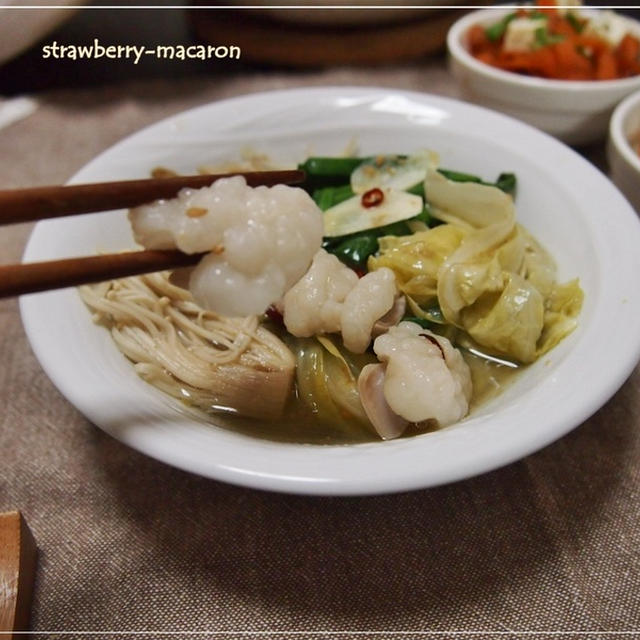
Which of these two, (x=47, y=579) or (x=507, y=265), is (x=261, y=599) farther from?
(x=507, y=265)

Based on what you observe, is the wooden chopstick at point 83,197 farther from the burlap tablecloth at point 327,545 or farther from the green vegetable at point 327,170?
the green vegetable at point 327,170

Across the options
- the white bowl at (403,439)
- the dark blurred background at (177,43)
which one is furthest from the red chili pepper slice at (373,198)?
the dark blurred background at (177,43)

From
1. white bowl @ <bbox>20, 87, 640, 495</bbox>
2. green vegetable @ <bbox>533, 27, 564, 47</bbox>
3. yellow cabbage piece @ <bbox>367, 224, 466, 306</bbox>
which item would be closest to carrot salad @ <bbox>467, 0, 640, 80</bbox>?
green vegetable @ <bbox>533, 27, 564, 47</bbox>

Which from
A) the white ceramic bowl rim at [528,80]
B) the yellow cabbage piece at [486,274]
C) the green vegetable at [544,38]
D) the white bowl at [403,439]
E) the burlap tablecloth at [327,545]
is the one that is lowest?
the burlap tablecloth at [327,545]

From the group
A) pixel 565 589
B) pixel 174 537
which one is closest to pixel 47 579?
pixel 174 537

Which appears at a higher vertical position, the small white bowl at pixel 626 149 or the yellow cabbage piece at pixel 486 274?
the small white bowl at pixel 626 149

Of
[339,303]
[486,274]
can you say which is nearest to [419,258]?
[486,274]

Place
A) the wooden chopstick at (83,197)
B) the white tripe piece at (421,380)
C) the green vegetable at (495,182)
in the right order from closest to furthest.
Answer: the wooden chopstick at (83,197)
the white tripe piece at (421,380)
the green vegetable at (495,182)

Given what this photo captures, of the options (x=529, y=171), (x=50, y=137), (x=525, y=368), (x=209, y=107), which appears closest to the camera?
(x=525, y=368)
